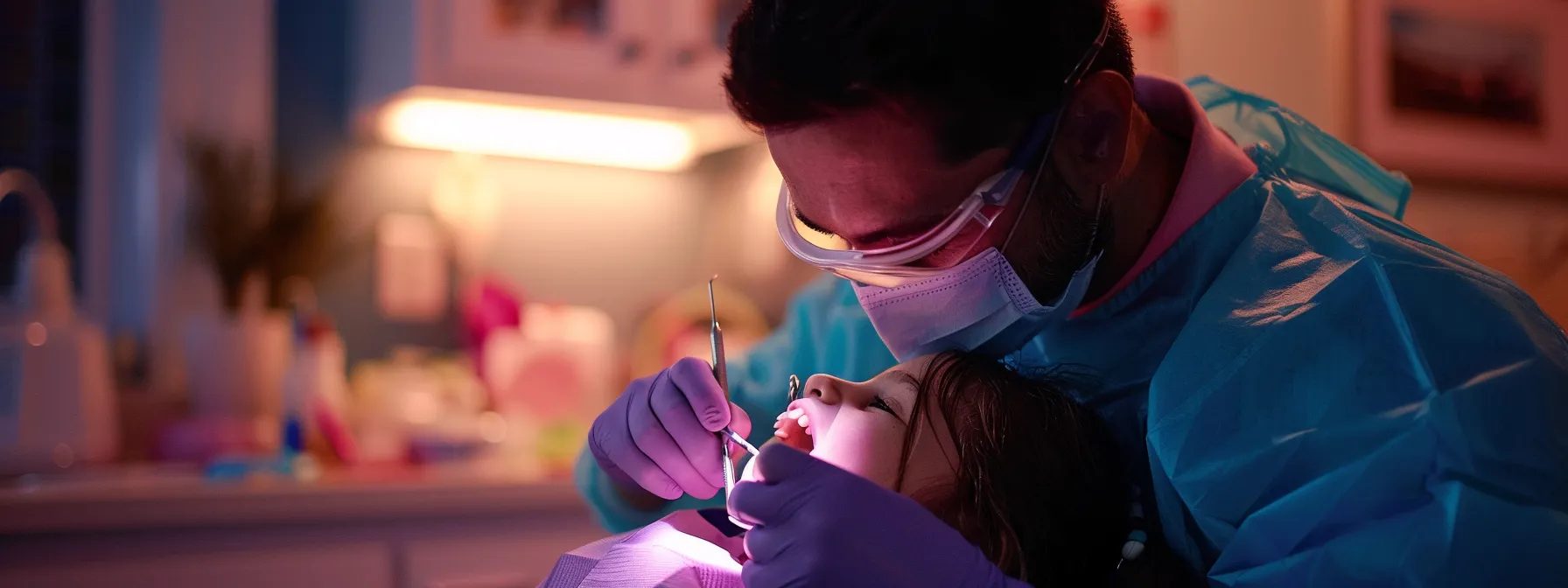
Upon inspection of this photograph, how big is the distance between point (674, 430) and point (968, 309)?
0.27 meters

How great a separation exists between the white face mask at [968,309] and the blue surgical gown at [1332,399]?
0.08m

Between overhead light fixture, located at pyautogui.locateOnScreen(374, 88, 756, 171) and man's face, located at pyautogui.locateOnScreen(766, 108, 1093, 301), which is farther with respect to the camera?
overhead light fixture, located at pyautogui.locateOnScreen(374, 88, 756, 171)

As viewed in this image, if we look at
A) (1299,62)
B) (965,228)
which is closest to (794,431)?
(965,228)

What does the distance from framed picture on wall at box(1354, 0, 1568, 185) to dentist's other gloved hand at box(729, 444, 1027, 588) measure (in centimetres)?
197

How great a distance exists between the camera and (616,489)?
1199mm

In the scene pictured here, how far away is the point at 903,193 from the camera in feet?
2.83

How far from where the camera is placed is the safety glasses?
87 centimetres

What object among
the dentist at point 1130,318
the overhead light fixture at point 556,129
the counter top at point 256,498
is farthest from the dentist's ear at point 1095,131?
the overhead light fixture at point 556,129

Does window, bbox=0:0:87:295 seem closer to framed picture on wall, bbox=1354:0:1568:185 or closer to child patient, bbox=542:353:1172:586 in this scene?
child patient, bbox=542:353:1172:586

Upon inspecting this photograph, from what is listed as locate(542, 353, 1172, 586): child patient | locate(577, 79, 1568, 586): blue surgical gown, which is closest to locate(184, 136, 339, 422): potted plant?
locate(542, 353, 1172, 586): child patient

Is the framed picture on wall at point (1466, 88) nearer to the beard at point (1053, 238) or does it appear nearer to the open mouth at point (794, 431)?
the beard at point (1053, 238)

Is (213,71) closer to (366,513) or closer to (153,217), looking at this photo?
(153,217)

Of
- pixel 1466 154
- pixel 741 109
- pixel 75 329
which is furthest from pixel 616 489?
pixel 1466 154

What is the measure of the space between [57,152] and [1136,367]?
87.6 inches
